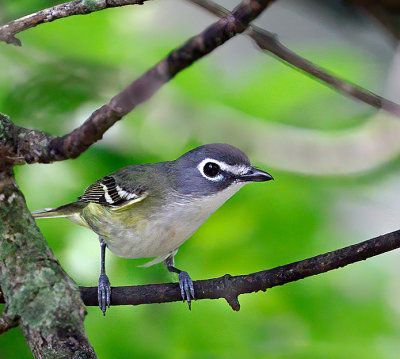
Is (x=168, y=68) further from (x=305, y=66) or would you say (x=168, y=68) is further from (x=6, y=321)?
(x=6, y=321)

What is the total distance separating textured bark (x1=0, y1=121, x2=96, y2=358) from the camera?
1179 mm

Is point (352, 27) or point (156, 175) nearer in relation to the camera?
point (352, 27)

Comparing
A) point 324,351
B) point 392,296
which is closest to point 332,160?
point 392,296

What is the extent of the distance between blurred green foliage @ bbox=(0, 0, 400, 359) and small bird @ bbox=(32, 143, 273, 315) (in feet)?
0.24

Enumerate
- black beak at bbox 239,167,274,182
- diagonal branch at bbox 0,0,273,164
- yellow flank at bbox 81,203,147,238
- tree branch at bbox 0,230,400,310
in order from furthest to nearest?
yellow flank at bbox 81,203,147,238 < black beak at bbox 239,167,274,182 < tree branch at bbox 0,230,400,310 < diagonal branch at bbox 0,0,273,164

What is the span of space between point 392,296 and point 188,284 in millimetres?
877

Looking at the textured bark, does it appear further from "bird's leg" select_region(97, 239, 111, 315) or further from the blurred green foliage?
the blurred green foliage

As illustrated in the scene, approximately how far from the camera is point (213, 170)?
2.40 metres

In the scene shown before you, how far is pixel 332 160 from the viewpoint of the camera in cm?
269

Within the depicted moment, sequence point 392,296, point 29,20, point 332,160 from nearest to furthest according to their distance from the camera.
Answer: point 29,20
point 392,296
point 332,160

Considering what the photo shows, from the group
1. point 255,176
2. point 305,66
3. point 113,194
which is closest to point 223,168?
point 255,176

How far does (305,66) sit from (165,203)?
1.70 metres

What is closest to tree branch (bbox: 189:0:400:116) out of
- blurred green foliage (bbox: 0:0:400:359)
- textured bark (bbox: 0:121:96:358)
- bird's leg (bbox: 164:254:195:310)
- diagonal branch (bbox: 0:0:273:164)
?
diagonal branch (bbox: 0:0:273:164)

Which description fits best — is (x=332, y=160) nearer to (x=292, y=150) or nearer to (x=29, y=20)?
(x=292, y=150)
